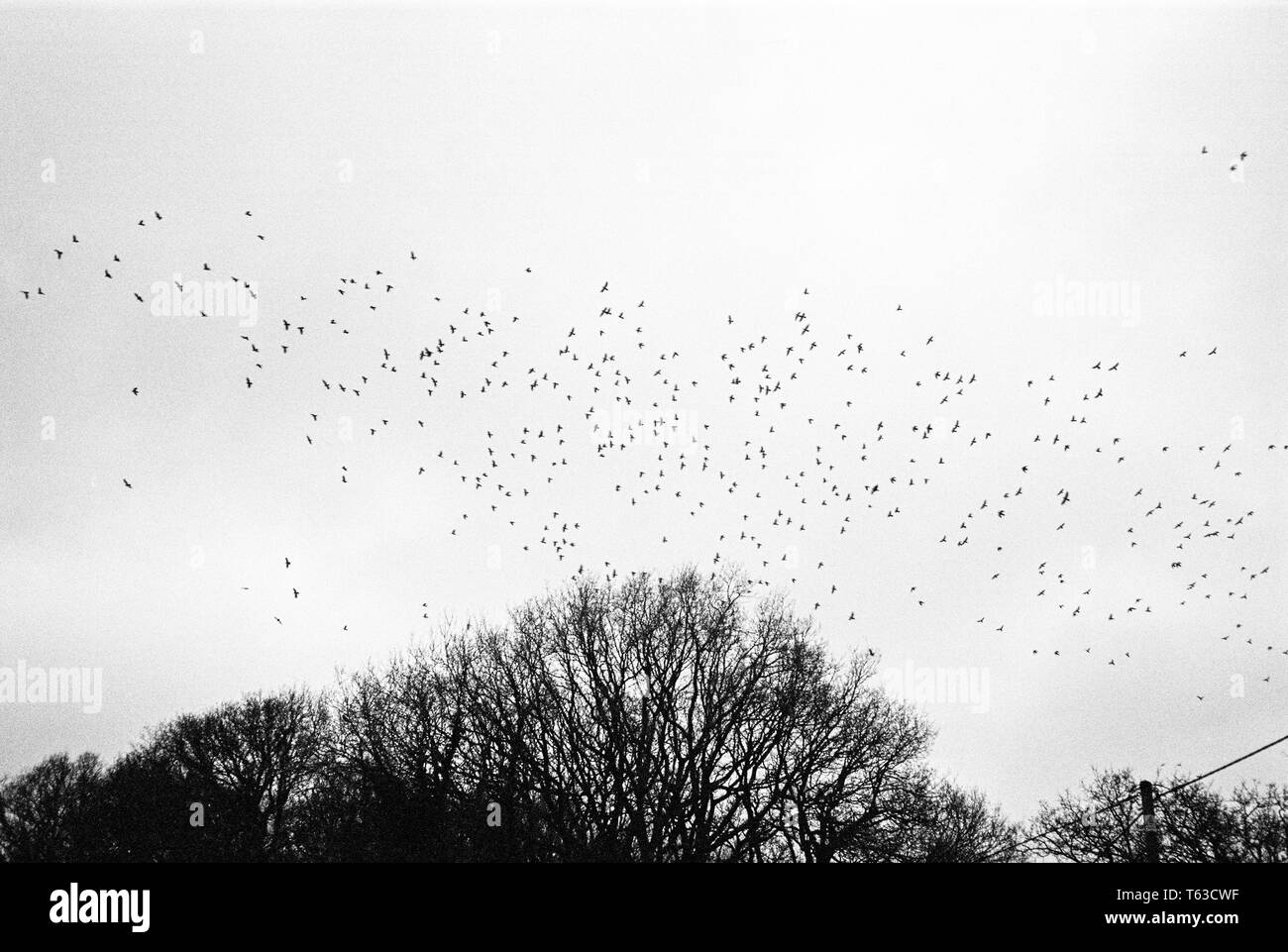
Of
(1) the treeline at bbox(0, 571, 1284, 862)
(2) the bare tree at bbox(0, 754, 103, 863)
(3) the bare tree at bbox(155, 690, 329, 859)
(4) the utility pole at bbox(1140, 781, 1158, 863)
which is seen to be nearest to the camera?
(4) the utility pole at bbox(1140, 781, 1158, 863)

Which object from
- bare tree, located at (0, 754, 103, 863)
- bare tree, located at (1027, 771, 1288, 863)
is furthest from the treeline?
bare tree, located at (0, 754, 103, 863)

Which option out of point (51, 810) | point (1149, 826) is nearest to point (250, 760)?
point (51, 810)

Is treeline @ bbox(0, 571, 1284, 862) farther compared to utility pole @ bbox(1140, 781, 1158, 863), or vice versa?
treeline @ bbox(0, 571, 1284, 862)

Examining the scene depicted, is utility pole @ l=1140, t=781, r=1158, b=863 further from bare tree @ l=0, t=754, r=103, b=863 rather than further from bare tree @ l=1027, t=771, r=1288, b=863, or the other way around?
bare tree @ l=0, t=754, r=103, b=863

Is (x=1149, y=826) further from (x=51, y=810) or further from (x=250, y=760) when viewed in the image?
(x=51, y=810)

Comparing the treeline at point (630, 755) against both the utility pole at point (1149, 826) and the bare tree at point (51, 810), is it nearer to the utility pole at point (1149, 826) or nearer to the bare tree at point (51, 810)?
the utility pole at point (1149, 826)

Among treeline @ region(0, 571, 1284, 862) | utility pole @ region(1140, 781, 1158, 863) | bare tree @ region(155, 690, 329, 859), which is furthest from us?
bare tree @ region(155, 690, 329, 859)

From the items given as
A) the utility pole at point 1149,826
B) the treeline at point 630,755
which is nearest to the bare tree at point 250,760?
the treeline at point 630,755

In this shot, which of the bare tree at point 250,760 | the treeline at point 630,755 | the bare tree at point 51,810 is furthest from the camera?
the bare tree at point 51,810

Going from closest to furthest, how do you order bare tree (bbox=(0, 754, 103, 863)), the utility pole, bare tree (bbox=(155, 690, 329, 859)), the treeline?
the utility pole < the treeline < bare tree (bbox=(155, 690, 329, 859)) < bare tree (bbox=(0, 754, 103, 863))

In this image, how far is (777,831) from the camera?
28734 mm

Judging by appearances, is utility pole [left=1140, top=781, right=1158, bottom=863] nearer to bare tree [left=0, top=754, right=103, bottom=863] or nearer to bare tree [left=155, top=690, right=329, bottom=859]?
bare tree [left=155, top=690, right=329, bottom=859]

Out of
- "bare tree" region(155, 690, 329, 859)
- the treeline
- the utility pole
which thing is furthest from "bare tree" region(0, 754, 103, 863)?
the utility pole
